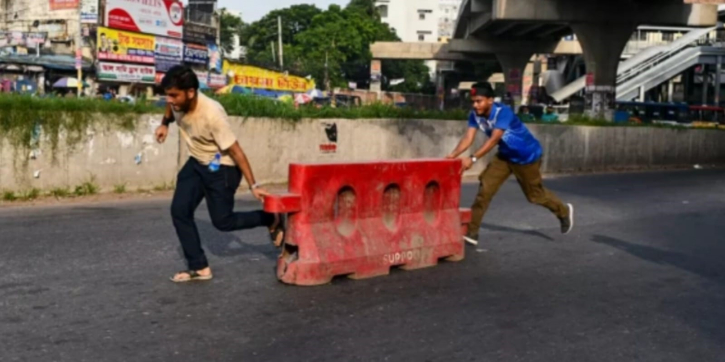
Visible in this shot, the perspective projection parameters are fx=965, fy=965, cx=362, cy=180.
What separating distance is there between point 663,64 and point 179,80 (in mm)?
62926

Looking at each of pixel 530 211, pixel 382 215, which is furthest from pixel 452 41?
pixel 382 215

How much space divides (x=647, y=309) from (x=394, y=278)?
1929 mm

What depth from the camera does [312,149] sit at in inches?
658

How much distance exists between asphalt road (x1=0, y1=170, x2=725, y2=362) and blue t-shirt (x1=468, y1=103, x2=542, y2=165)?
91cm

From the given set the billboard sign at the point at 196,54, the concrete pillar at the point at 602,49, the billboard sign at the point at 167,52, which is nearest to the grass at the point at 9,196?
the concrete pillar at the point at 602,49

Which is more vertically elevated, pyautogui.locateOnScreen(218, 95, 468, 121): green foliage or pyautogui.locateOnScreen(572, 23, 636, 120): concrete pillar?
pyautogui.locateOnScreen(572, 23, 636, 120): concrete pillar

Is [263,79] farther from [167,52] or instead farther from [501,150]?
[501,150]

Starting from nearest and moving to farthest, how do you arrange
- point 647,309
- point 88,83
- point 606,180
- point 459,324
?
1. point 459,324
2. point 647,309
3. point 606,180
4. point 88,83

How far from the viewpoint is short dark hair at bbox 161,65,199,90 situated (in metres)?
6.58

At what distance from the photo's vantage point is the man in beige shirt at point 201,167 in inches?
263

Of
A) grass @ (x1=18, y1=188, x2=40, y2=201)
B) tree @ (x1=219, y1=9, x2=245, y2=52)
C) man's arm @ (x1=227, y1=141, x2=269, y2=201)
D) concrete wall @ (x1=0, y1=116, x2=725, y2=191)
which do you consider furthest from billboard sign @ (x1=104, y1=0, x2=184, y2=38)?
tree @ (x1=219, y1=9, x2=245, y2=52)

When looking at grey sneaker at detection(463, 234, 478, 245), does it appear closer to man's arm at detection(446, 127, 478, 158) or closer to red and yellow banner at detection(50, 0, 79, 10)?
man's arm at detection(446, 127, 478, 158)

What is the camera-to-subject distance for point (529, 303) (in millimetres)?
6707

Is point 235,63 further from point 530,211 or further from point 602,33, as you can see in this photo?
point 530,211
